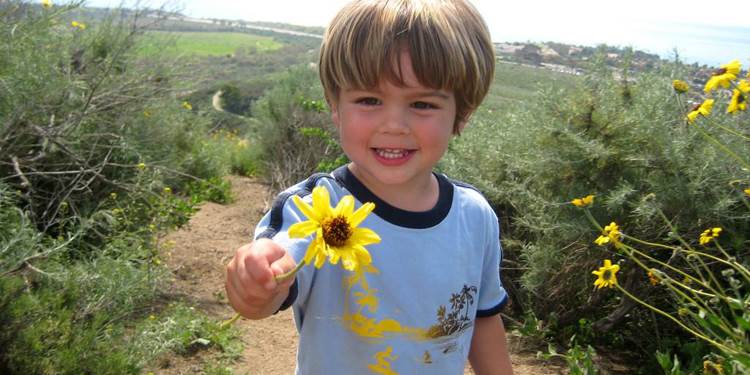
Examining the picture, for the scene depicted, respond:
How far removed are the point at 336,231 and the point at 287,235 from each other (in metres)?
0.31

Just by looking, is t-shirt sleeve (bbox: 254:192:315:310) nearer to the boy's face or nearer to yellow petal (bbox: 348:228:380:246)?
the boy's face

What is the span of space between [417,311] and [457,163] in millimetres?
2679

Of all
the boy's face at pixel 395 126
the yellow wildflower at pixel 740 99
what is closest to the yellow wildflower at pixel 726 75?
the yellow wildflower at pixel 740 99

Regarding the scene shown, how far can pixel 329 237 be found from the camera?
2.59 feet

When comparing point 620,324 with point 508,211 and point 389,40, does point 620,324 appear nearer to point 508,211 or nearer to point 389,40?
point 508,211

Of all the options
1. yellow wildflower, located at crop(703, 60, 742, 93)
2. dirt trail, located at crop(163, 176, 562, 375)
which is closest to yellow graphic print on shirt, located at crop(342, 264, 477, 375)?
yellow wildflower, located at crop(703, 60, 742, 93)

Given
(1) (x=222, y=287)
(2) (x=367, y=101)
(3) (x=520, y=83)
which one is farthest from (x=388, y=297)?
(3) (x=520, y=83)

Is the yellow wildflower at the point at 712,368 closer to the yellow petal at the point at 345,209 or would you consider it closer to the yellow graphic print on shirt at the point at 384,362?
the yellow graphic print on shirt at the point at 384,362

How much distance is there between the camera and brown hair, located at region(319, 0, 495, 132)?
3.95ft

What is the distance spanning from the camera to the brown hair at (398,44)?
1.20 metres

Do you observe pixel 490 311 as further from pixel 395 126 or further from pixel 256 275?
pixel 256 275

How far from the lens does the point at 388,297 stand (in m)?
1.23

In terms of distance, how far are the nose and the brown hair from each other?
0.06m

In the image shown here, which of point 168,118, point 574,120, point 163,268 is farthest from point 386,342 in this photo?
point 168,118
